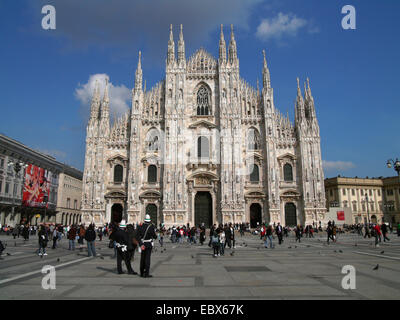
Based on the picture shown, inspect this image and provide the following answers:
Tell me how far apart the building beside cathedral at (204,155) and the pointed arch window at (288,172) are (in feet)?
0.41

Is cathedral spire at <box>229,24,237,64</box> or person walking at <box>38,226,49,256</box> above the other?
cathedral spire at <box>229,24,237,64</box>

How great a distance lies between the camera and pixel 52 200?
56219mm

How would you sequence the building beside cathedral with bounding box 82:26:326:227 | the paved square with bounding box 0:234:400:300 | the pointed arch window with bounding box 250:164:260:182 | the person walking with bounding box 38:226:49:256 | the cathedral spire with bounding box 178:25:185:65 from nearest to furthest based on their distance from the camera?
1. the paved square with bounding box 0:234:400:300
2. the person walking with bounding box 38:226:49:256
3. the building beside cathedral with bounding box 82:26:326:227
4. the pointed arch window with bounding box 250:164:260:182
5. the cathedral spire with bounding box 178:25:185:65

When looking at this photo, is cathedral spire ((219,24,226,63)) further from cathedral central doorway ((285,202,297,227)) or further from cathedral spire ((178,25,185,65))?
cathedral central doorway ((285,202,297,227))

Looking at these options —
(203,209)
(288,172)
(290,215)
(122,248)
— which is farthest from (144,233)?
(288,172)

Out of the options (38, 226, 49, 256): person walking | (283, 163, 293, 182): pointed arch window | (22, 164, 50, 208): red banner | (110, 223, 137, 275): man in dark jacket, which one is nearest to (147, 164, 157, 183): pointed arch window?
(22, 164, 50, 208): red banner

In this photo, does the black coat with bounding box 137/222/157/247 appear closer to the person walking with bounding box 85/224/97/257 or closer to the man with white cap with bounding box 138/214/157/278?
the man with white cap with bounding box 138/214/157/278

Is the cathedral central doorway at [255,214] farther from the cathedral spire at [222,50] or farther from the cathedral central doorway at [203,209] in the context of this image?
the cathedral spire at [222,50]

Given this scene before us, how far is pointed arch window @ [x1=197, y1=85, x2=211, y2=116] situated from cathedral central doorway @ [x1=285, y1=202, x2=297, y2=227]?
1552 cm

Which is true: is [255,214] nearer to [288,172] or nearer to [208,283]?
[288,172]

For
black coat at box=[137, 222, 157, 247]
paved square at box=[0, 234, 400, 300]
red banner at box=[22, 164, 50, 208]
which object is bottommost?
paved square at box=[0, 234, 400, 300]

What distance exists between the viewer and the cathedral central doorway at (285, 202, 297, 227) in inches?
1527

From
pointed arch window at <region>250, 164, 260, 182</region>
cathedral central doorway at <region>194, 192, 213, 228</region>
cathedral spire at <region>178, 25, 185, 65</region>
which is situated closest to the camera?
cathedral central doorway at <region>194, 192, 213, 228</region>

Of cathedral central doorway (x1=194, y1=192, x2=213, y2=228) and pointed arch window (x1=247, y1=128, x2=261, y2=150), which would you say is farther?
pointed arch window (x1=247, y1=128, x2=261, y2=150)
